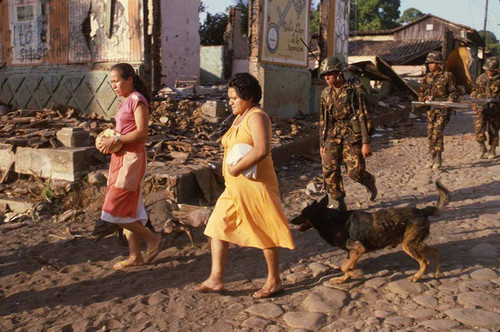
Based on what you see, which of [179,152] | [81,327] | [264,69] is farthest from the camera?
[264,69]

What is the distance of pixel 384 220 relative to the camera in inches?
157

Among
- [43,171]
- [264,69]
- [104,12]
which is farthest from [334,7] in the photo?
[43,171]

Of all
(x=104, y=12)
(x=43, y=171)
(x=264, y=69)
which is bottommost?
(x=43, y=171)

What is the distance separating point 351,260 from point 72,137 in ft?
15.7

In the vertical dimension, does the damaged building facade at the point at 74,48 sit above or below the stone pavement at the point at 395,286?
above

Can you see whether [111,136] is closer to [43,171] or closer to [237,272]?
[237,272]

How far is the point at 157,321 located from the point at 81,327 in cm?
53

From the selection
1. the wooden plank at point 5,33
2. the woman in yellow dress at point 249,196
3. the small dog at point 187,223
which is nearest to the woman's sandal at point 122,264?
the small dog at point 187,223

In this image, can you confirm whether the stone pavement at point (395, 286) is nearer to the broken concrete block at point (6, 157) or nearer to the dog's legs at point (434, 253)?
the dog's legs at point (434, 253)

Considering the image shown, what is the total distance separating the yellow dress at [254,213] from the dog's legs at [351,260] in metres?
0.64

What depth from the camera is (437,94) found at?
8766 millimetres

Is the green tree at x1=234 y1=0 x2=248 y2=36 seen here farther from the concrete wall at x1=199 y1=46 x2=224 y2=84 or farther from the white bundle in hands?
the white bundle in hands

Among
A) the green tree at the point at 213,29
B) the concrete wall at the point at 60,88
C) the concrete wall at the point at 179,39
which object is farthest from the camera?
the green tree at the point at 213,29

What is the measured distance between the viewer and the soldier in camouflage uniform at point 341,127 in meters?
5.48
